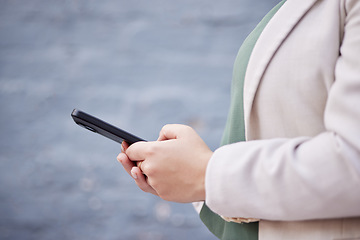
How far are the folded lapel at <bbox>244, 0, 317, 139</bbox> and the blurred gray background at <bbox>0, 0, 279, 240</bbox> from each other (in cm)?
92

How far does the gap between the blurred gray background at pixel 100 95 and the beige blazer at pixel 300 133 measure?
3.08ft

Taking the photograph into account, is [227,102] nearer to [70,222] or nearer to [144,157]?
[70,222]

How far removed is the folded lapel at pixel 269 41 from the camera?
467mm

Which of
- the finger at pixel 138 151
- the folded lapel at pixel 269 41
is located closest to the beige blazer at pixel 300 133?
the folded lapel at pixel 269 41

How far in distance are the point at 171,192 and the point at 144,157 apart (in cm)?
7

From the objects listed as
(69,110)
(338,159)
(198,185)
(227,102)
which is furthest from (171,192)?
(69,110)

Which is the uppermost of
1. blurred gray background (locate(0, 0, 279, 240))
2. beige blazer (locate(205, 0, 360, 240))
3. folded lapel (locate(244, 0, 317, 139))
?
blurred gray background (locate(0, 0, 279, 240))

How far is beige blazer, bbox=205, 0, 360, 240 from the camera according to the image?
0.37 meters

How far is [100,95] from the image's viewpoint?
1.44 m

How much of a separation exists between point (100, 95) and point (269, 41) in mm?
1068

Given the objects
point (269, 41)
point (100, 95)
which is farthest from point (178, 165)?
point (100, 95)

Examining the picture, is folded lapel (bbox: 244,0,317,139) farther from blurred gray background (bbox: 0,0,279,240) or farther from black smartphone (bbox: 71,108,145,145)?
blurred gray background (bbox: 0,0,279,240)

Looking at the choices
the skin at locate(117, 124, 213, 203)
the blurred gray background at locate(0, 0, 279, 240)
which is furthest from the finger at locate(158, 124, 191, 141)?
the blurred gray background at locate(0, 0, 279, 240)

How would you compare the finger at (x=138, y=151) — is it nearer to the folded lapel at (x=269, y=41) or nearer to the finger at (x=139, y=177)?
the finger at (x=139, y=177)
